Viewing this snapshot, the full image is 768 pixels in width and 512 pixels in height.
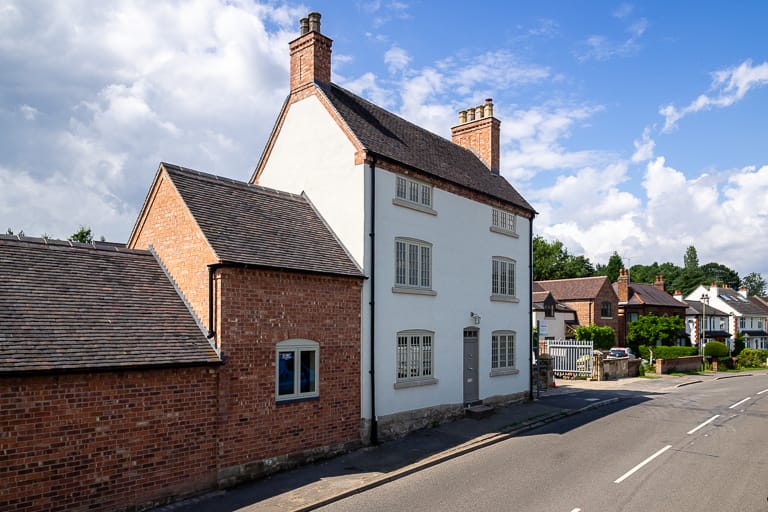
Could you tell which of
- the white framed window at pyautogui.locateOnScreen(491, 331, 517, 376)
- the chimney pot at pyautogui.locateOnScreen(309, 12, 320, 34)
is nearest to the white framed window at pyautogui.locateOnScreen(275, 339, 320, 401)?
the white framed window at pyautogui.locateOnScreen(491, 331, 517, 376)

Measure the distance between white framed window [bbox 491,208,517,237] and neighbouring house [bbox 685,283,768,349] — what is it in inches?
2335

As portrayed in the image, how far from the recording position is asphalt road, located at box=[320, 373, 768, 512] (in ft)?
34.2

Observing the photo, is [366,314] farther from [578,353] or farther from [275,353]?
[578,353]

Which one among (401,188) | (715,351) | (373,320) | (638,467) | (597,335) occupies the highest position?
(401,188)

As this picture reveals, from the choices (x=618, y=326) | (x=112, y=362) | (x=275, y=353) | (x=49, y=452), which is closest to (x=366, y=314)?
(x=275, y=353)

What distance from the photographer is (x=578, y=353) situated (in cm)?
3262

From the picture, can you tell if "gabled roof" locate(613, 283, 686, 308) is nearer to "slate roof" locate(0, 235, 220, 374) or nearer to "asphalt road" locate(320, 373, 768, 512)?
"asphalt road" locate(320, 373, 768, 512)

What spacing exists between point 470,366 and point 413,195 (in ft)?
20.9

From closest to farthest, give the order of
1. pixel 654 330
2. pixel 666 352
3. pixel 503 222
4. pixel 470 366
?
pixel 470 366
pixel 503 222
pixel 666 352
pixel 654 330

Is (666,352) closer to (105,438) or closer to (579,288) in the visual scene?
(579,288)

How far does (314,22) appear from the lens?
17.3m

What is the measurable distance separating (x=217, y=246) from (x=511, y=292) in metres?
13.1

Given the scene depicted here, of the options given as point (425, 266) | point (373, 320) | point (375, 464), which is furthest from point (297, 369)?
point (425, 266)

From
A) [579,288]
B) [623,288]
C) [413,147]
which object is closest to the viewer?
[413,147]
